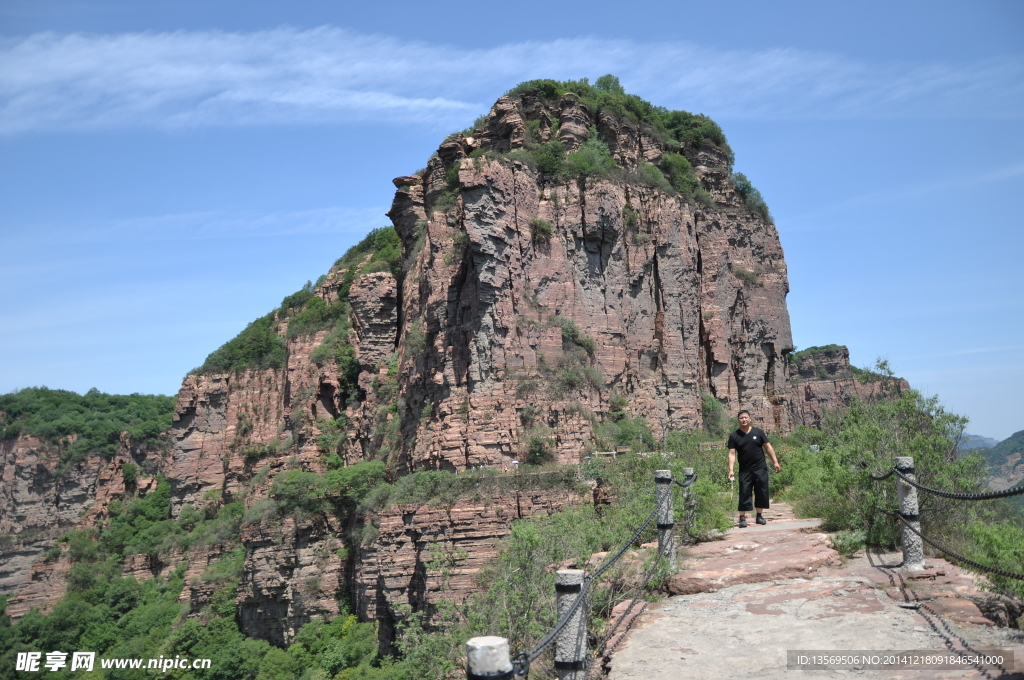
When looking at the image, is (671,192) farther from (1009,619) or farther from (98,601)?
(98,601)

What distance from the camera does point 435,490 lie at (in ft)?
93.0

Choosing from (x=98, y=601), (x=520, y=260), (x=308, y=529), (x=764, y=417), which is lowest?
(x=98, y=601)

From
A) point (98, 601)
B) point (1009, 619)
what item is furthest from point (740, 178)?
point (98, 601)

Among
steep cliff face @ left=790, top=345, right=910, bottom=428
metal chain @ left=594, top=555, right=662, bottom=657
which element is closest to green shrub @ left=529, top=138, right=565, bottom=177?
metal chain @ left=594, top=555, right=662, bottom=657

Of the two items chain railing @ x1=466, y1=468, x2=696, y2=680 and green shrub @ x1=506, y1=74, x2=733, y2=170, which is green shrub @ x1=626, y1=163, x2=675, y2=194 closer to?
green shrub @ x1=506, y1=74, x2=733, y2=170

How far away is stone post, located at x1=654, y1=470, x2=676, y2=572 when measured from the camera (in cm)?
1029

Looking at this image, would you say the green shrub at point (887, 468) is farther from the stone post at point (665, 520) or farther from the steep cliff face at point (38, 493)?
the steep cliff face at point (38, 493)

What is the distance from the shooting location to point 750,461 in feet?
41.0

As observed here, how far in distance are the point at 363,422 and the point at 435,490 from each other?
45.6 ft

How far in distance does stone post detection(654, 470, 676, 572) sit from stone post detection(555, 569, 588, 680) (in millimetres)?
3221

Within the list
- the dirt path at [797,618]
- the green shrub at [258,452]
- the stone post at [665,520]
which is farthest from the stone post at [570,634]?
the green shrub at [258,452]

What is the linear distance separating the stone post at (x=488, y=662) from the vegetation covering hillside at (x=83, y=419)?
70.4m

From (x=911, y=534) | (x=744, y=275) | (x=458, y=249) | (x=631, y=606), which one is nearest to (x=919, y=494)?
→ (x=911, y=534)

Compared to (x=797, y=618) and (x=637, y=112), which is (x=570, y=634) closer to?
(x=797, y=618)
